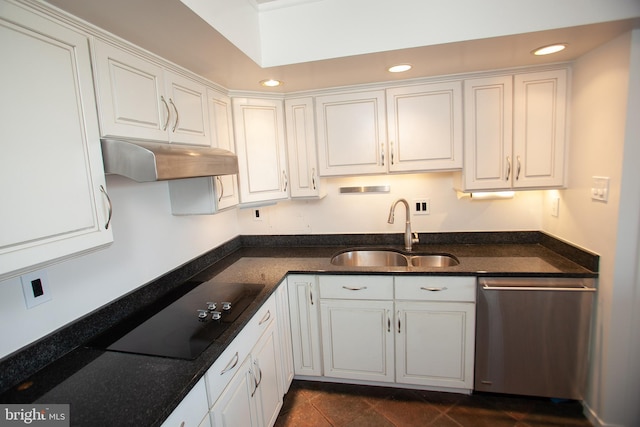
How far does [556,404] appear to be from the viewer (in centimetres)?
199

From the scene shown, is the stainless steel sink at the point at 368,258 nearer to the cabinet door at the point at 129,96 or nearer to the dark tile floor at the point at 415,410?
the dark tile floor at the point at 415,410

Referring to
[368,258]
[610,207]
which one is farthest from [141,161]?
[610,207]

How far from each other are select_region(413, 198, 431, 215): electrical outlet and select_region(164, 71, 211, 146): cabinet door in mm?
1599

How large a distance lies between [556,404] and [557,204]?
1.28 m

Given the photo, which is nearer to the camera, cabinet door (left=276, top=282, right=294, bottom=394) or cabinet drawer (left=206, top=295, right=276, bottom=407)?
cabinet drawer (left=206, top=295, right=276, bottom=407)

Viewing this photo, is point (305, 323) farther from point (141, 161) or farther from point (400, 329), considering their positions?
point (141, 161)

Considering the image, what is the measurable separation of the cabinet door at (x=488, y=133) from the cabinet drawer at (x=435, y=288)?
2.21ft

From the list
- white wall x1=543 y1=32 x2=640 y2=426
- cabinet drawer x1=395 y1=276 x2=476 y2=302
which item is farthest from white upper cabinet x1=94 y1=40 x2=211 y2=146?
white wall x1=543 y1=32 x2=640 y2=426

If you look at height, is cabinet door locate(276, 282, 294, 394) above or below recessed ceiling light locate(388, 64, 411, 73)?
below

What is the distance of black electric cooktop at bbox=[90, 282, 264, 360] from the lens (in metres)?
1.29

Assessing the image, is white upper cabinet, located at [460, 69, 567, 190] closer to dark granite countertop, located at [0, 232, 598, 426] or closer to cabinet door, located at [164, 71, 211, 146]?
dark granite countertop, located at [0, 232, 598, 426]

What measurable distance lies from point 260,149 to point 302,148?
31cm

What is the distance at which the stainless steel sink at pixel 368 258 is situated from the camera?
8.27 feet

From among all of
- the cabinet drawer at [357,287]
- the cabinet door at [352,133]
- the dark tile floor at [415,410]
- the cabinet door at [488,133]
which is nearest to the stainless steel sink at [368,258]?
the cabinet drawer at [357,287]
